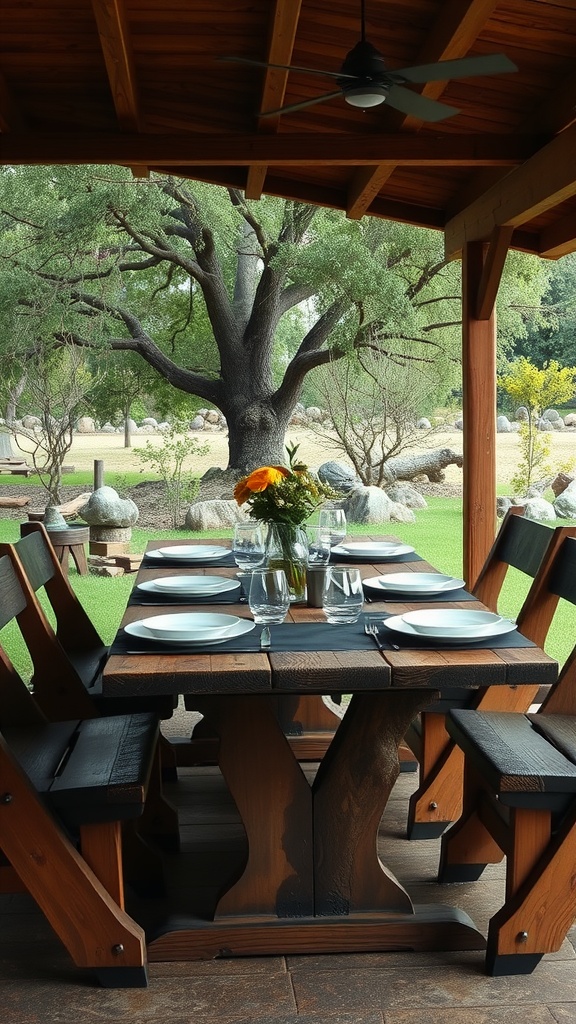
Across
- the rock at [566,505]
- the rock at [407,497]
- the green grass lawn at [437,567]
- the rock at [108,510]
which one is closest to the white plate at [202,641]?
the green grass lawn at [437,567]

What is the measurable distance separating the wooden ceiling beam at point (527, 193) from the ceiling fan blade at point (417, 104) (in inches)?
22.7

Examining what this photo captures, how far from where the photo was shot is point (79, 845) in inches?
88.8

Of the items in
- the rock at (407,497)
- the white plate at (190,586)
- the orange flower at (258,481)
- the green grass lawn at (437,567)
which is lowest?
the green grass lawn at (437,567)

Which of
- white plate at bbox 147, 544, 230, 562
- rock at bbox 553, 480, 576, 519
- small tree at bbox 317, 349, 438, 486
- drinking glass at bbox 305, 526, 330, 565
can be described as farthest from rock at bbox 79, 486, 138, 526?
drinking glass at bbox 305, 526, 330, 565

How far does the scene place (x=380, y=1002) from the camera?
2.16 m

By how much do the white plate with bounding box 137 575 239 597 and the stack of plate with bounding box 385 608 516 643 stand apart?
1.84ft

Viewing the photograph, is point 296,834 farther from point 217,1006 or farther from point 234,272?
point 234,272

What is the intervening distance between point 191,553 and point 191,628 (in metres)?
1.13

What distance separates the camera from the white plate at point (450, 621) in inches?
91.9

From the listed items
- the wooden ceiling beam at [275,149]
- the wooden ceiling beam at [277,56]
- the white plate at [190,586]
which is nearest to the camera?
the white plate at [190,586]

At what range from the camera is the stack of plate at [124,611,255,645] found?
7.52 ft

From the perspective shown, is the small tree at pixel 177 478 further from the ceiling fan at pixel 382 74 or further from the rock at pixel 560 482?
the ceiling fan at pixel 382 74

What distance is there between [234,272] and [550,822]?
40.6 ft

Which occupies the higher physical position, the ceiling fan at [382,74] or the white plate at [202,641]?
the ceiling fan at [382,74]
